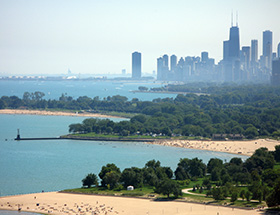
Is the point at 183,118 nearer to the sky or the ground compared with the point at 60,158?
nearer to the sky

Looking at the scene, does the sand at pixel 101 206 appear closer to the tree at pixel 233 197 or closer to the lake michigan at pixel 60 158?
the tree at pixel 233 197

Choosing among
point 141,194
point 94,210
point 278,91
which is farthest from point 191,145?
point 278,91

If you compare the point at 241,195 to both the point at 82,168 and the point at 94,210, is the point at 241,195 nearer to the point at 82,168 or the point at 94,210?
the point at 94,210

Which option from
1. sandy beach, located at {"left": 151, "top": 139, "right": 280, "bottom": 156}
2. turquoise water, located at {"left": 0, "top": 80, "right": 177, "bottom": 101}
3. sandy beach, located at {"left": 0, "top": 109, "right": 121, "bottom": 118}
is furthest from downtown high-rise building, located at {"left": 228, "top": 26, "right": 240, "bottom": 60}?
sandy beach, located at {"left": 151, "top": 139, "right": 280, "bottom": 156}

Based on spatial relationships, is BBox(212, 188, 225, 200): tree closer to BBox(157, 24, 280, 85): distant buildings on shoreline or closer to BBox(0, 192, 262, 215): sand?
BBox(0, 192, 262, 215): sand

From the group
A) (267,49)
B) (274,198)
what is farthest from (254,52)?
(274,198)

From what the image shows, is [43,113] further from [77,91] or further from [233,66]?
[233,66]
